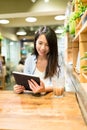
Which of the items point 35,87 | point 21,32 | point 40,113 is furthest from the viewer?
point 21,32

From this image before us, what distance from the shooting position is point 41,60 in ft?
6.59

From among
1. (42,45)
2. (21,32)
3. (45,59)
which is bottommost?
(45,59)

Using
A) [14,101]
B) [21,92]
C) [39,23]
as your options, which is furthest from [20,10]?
[14,101]

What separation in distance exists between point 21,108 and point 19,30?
21.7 feet

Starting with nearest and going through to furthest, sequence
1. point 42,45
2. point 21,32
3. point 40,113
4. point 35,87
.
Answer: point 40,113 → point 35,87 → point 42,45 → point 21,32

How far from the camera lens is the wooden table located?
865mm

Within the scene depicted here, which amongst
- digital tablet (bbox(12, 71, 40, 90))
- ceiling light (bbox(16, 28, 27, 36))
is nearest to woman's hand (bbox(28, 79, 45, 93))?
digital tablet (bbox(12, 71, 40, 90))

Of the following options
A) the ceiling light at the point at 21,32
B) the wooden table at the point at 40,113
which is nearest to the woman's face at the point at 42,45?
the wooden table at the point at 40,113

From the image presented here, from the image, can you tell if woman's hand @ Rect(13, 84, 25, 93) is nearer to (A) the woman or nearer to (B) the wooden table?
(B) the wooden table

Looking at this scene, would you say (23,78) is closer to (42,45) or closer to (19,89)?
(19,89)

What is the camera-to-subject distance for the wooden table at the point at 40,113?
86 cm

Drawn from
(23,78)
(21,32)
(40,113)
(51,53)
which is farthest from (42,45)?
(21,32)

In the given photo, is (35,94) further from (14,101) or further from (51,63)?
(51,63)

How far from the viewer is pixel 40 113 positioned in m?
1.05
